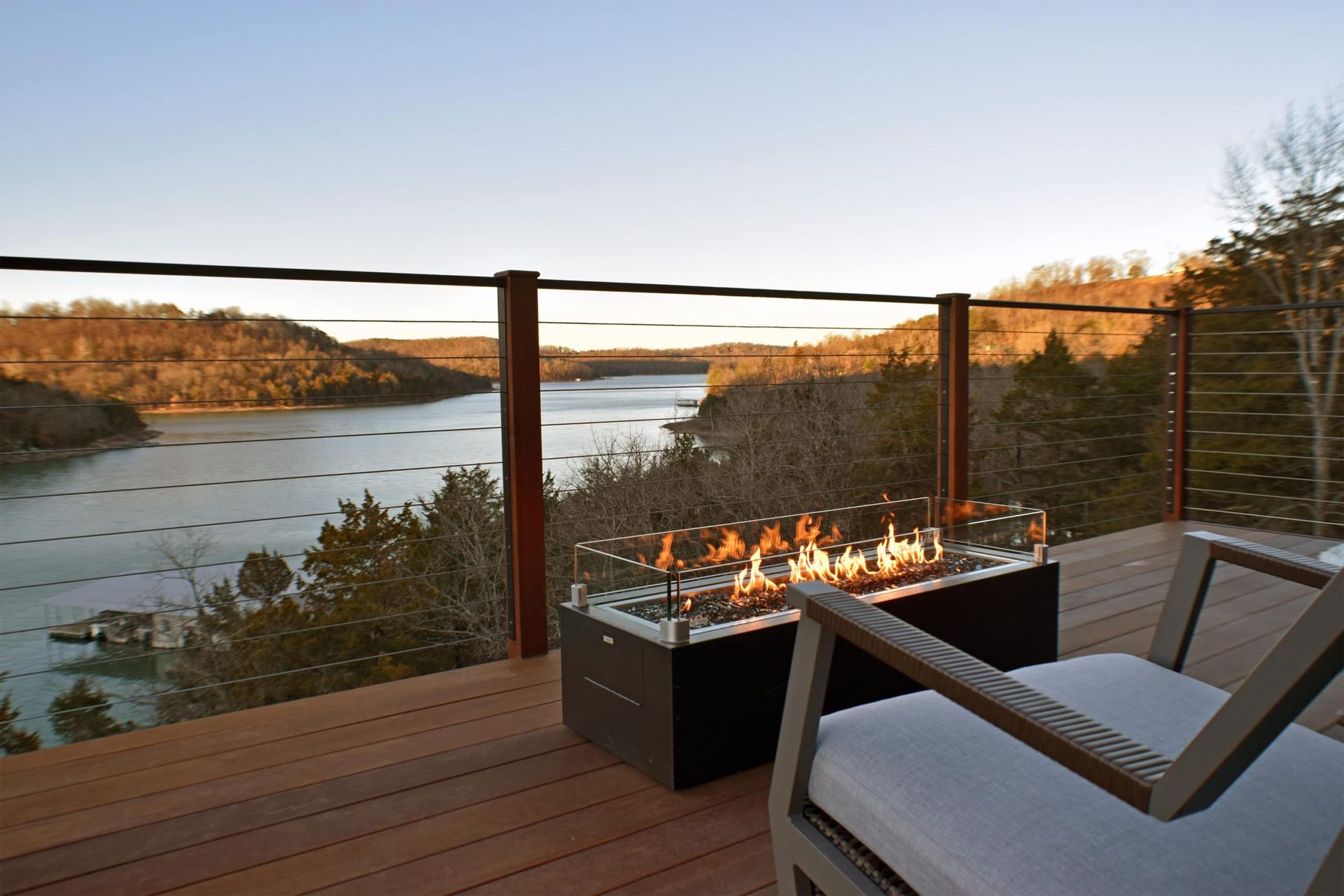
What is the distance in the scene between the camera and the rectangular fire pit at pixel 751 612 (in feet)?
6.39

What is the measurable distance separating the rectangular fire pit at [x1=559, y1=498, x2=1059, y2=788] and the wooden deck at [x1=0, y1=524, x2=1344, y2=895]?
0.36 feet

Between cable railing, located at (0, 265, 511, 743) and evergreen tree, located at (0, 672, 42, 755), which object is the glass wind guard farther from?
evergreen tree, located at (0, 672, 42, 755)

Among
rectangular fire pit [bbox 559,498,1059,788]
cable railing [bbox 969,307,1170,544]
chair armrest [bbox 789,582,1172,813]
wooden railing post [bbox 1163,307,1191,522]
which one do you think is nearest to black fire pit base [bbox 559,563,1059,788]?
rectangular fire pit [bbox 559,498,1059,788]

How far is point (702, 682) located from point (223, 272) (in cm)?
161

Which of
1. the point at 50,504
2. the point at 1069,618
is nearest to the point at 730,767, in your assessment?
the point at 1069,618

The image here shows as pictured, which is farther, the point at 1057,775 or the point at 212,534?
the point at 212,534

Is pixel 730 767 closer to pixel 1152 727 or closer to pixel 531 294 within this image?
pixel 1152 727

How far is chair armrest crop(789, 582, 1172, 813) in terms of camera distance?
32.0 inches

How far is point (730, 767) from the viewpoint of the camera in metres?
2.00

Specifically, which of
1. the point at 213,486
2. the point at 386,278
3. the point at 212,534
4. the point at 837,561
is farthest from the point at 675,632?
the point at 213,486

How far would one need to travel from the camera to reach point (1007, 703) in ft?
2.98

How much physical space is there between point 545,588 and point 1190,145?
10.8 metres

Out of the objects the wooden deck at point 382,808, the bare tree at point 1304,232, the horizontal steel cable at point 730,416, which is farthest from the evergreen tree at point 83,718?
the bare tree at point 1304,232

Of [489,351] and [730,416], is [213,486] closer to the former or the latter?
[489,351]
